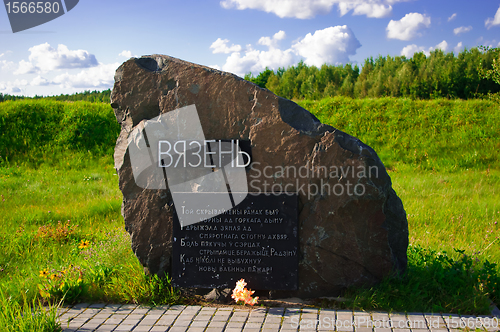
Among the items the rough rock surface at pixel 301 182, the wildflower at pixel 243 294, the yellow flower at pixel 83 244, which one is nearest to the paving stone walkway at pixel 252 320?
the wildflower at pixel 243 294

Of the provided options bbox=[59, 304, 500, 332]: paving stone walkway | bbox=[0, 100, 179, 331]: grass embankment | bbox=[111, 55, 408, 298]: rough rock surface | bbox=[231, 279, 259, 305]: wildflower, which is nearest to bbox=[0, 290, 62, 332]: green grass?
bbox=[0, 100, 179, 331]: grass embankment

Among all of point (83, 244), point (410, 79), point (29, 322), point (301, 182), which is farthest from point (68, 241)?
point (410, 79)

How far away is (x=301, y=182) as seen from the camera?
11.3 feet

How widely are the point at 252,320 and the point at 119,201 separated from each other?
15.7 ft

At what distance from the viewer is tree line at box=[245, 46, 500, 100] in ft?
67.6

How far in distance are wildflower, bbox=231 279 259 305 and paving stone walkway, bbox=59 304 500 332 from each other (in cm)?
9

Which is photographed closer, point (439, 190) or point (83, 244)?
point (83, 244)

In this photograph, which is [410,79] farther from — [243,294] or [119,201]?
[243,294]

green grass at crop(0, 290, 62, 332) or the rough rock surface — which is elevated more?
the rough rock surface

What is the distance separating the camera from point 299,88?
25531 millimetres

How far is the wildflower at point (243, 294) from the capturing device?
331cm

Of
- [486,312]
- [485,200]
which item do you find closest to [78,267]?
[486,312]

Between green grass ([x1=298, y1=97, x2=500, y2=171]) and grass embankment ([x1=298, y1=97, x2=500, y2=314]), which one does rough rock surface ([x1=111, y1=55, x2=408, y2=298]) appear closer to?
grass embankment ([x1=298, y1=97, x2=500, y2=314])

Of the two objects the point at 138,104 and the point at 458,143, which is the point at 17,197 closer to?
the point at 138,104
